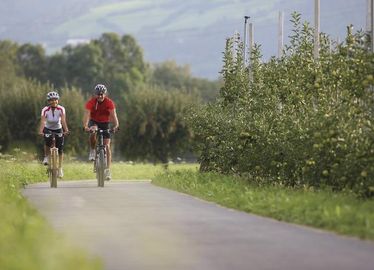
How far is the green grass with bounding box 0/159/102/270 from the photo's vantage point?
8.15 metres

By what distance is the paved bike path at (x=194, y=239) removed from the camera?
30.9 feet

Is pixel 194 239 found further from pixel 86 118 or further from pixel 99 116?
pixel 99 116

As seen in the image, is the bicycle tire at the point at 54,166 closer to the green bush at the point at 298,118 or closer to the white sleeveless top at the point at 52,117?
the white sleeveless top at the point at 52,117

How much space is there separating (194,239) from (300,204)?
9.47 ft

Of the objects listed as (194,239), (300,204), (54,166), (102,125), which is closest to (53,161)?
(54,166)

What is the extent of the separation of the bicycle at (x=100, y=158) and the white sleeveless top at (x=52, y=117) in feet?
2.77

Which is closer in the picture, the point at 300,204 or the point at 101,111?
the point at 300,204

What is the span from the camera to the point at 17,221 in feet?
38.4

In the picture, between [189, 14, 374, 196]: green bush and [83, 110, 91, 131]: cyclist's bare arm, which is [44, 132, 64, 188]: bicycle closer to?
[83, 110, 91, 131]: cyclist's bare arm

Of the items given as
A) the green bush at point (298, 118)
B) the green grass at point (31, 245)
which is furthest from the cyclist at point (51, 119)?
the green grass at point (31, 245)

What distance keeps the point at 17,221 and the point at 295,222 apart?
3.17 metres

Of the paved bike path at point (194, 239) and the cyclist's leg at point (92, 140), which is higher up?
the cyclist's leg at point (92, 140)

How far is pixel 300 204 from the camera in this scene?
13.6 meters

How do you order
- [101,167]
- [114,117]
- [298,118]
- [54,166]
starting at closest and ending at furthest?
1. [298,118]
2. [101,167]
3. [54,166]
4. [114,117]
